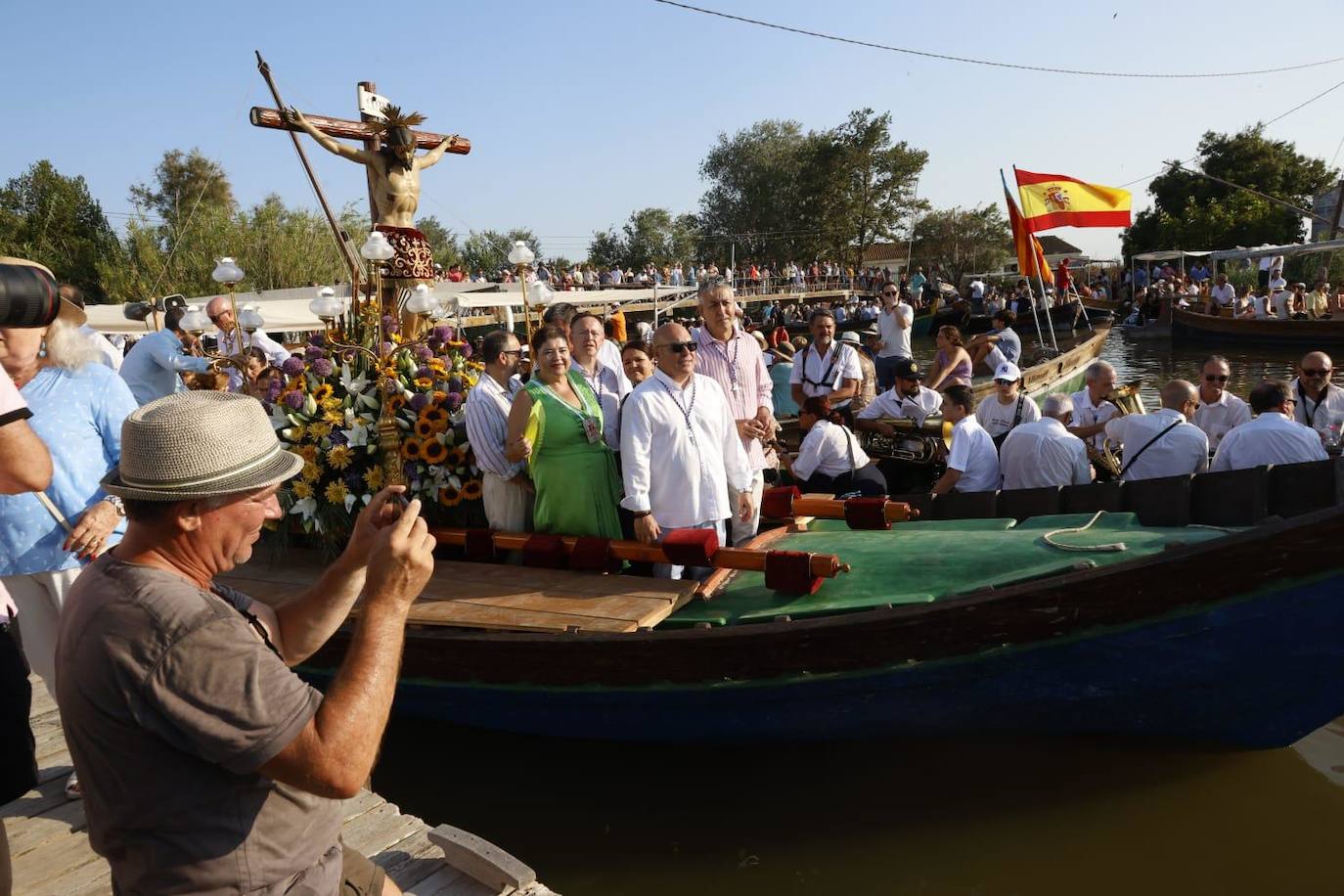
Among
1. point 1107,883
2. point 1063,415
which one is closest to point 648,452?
point 1107,883

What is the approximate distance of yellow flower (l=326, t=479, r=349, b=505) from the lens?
451 centimetres

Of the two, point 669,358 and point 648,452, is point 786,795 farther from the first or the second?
point 669,358

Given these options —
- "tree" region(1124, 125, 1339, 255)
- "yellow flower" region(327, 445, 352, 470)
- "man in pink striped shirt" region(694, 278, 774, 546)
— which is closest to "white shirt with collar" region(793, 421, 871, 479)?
"man in pink striped shirt" region(694, 278, 774, 546)

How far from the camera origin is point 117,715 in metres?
1.36

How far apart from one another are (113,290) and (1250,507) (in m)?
30.4

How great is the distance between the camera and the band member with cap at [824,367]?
23.7ft

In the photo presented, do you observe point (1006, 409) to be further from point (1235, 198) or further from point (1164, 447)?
point (1235, 198)

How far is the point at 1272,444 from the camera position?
495cm

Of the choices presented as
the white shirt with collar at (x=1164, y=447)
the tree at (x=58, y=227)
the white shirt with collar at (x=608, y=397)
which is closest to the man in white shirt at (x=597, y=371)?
the white shirt with collar at (x=608, y=397)

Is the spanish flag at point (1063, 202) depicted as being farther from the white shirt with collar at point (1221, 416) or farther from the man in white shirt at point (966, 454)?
the man in white shirt at point (966, 454)

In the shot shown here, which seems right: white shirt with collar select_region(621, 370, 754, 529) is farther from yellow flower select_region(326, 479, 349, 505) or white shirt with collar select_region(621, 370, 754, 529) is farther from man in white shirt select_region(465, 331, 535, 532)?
yellow flower select_region(326, 479, 349, 505)

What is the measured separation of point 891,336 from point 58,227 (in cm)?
3071

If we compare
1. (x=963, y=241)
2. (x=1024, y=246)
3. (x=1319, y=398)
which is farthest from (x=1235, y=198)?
(x=1319, y=398)

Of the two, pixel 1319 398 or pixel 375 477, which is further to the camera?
pixel 1319 398
